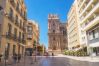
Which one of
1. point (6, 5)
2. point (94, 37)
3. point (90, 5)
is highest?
point (90, 5)

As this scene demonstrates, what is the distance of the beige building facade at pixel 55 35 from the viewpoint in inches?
3971

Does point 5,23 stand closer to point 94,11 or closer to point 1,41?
point 1,41

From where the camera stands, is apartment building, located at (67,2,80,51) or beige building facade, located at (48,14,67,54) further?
beige building facade, located at (48,14,67,54)

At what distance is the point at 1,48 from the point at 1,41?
3.33 ft

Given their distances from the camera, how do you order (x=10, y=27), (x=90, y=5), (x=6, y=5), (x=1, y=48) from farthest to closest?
(x=90, y=5) < (x=10, y=27) < (x=6, y=5) < (x=1, y=48)

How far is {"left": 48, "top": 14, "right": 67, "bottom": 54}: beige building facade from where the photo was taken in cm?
10088

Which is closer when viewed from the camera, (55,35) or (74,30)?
(74,30)

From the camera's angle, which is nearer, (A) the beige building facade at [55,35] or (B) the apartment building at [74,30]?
(B) the apartment building at [74,30]

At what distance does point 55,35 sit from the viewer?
10312 centimetres

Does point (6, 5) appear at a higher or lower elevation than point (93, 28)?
higher

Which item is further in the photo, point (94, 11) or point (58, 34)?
point (58, 34)

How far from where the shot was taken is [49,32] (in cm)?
10356

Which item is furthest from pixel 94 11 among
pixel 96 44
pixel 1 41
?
pixel 1 41

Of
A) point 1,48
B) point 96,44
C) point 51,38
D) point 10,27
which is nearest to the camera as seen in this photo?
point 1,48
